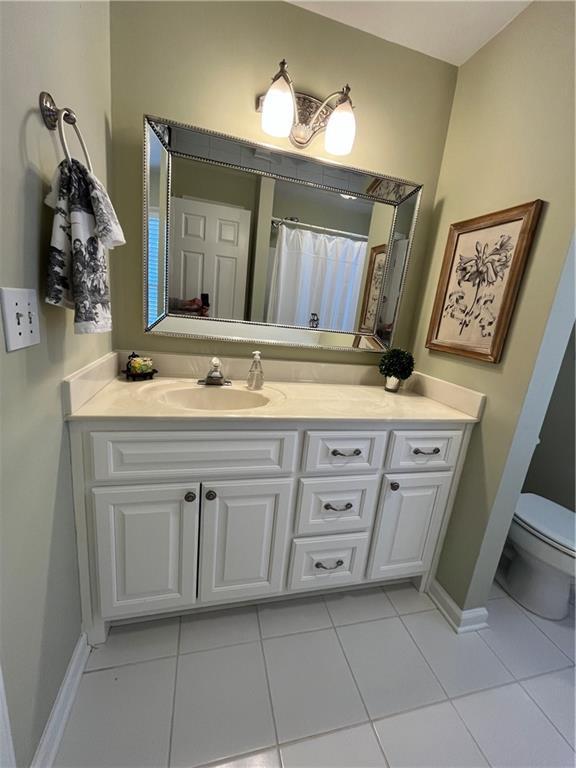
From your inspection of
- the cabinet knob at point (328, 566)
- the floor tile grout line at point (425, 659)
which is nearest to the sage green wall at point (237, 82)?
the cabinet knob at point (328, 566)

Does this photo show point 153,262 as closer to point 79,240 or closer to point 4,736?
point 79,240

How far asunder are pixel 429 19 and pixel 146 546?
7.26 feet

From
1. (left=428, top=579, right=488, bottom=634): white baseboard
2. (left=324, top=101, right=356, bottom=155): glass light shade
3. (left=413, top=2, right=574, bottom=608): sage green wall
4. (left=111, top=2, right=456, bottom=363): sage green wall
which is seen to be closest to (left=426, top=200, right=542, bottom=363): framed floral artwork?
(left=413, top=2, right=574, bottom=608): sage green wall

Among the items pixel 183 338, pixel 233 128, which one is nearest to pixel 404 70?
pixel 233 128

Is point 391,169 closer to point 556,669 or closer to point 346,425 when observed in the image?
point 346,425

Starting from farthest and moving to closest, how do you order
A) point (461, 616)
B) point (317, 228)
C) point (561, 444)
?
point (561, 444)
point (317, 228)
point (461, 616)

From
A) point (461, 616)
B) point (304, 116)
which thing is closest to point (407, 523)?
point (461, 616)

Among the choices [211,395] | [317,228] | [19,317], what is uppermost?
[317,228]

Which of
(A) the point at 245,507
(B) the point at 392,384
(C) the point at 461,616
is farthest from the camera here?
(B) the point at 392,384

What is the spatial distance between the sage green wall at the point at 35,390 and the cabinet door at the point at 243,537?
1.38 ft

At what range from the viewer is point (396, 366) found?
1.55m

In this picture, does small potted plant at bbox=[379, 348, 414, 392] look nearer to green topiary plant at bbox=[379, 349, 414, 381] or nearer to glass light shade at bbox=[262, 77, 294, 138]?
A: green topiary plant at bbox=[379, 349, 414, 381]

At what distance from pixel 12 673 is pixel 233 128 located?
5.82 feet

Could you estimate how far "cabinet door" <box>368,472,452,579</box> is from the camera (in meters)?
1.31
